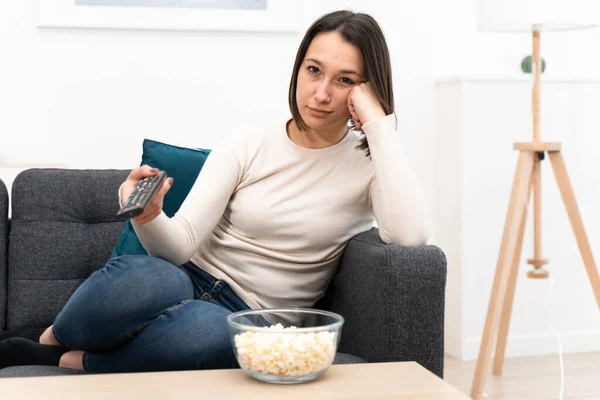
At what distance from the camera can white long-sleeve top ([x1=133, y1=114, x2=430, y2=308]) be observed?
1814 millimetres

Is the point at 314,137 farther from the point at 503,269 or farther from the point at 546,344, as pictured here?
the point at 546,344

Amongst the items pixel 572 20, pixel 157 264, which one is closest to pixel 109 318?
pixel 157 264

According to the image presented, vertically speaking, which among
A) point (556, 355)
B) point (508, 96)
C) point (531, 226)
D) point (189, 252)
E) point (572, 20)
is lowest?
point (556, 355)

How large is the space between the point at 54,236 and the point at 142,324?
1.95 ft

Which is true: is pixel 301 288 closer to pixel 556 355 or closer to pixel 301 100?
pixel 301 100

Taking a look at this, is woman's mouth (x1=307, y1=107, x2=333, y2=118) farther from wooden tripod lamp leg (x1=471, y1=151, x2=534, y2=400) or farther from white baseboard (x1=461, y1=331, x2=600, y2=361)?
white baseboard (x1=461, y1=331, x2=600, y2=361)

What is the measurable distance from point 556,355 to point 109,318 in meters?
2.25

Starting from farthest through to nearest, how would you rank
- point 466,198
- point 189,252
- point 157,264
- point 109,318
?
point 466,198, point 189,252, point 157,264, point 109,318

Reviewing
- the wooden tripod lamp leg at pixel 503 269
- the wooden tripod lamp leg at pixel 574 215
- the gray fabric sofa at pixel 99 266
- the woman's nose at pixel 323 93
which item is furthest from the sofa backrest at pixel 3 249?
the wooden tripod lamp leg at pixel 574 215

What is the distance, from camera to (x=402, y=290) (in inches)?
66.2

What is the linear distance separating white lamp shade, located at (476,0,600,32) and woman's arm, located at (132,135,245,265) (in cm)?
117

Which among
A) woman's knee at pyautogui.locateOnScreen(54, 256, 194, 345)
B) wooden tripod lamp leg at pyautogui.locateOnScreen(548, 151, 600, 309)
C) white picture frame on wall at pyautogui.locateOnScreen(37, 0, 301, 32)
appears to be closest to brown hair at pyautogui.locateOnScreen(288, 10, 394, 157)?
woman's knee at pyautogui.locateOnScreen(54, 256, 194, 345)

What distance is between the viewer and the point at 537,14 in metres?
2.58

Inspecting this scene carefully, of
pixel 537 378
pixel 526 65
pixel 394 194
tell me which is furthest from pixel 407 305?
pixel 526 65
